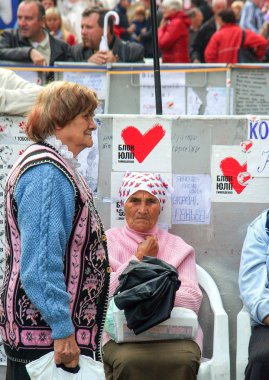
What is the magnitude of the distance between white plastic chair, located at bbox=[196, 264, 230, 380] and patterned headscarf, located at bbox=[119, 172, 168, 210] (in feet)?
1.99

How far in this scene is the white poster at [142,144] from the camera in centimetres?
567

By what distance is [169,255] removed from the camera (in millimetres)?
5504

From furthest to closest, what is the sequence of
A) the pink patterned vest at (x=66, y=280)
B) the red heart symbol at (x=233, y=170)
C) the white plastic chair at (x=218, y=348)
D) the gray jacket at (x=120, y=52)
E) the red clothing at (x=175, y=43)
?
the red clothing at (x=175, y=43) → the gray jacket at (x=120, y=52) → the red heart symbol at (x=233, y=170) → the white plastic chair at (x=218, y=348) → the pink patterned vest at (x=66, y=280)

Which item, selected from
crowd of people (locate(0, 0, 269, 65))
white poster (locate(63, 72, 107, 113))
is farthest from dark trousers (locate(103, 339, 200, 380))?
Result: crowd of people (locate(0, 0, 269, 65))

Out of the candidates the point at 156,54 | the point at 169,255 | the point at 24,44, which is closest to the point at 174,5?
the point at 24,44

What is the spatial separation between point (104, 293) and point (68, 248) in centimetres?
27

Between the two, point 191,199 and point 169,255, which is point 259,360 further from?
point 191,199

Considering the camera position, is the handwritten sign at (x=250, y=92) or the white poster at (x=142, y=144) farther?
the handwritten sign at (x=250, y=92)

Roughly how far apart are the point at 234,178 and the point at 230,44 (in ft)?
24.1

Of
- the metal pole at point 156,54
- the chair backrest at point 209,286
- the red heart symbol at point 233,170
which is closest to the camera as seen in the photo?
the chair backrest at point 209,286

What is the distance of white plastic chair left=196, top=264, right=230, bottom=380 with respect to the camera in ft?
17.2

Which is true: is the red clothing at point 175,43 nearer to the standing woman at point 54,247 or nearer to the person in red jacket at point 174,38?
the person in red jacket at point 174,38

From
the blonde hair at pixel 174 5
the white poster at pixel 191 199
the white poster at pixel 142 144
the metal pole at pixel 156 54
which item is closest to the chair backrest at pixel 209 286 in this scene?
the white poster at pixel 191 199

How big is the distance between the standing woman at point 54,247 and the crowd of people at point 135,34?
20.5ft
